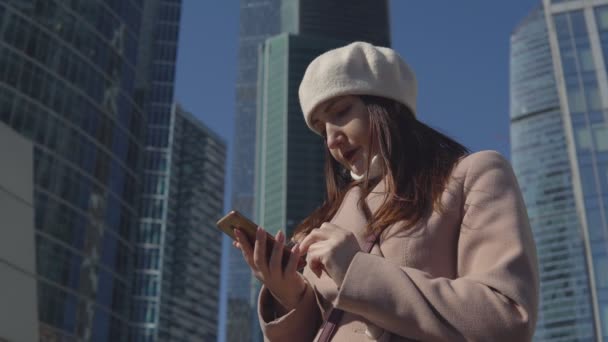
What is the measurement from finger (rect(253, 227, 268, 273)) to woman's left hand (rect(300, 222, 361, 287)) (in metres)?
0.14

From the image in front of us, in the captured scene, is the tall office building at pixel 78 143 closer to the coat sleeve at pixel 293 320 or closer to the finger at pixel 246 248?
the coat sleeve at pixel 293 320

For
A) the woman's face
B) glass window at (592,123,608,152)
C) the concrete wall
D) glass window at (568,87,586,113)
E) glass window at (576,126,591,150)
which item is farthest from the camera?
glass window at (568,87,586,113)

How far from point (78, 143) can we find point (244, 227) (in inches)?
1846

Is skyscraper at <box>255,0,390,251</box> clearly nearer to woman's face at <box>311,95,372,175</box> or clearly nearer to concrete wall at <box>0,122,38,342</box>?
concrete wall at <box>0,122,38,342</box>

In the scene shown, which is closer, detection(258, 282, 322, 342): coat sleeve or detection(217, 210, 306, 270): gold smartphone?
detection(217, 210, 306, 270): gold smartphone

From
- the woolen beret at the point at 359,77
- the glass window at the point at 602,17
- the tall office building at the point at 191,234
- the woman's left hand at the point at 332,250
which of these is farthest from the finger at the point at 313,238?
the tall office building at the point at 191,234

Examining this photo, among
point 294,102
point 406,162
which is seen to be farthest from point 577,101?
point 294,102

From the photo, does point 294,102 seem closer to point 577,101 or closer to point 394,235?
point 577,101

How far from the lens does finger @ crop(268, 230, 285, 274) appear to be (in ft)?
7.71

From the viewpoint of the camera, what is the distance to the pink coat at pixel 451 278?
79.6 inches

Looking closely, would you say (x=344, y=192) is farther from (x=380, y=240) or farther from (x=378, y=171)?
(x=380, y=240)

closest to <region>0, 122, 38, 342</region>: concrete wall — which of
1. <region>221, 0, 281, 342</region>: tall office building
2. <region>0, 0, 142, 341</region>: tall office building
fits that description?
<region>0, 0, 142, 341</region>: tall office building

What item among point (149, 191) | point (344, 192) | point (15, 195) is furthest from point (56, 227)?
point (149, 191)

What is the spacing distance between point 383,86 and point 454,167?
1.34 feet
